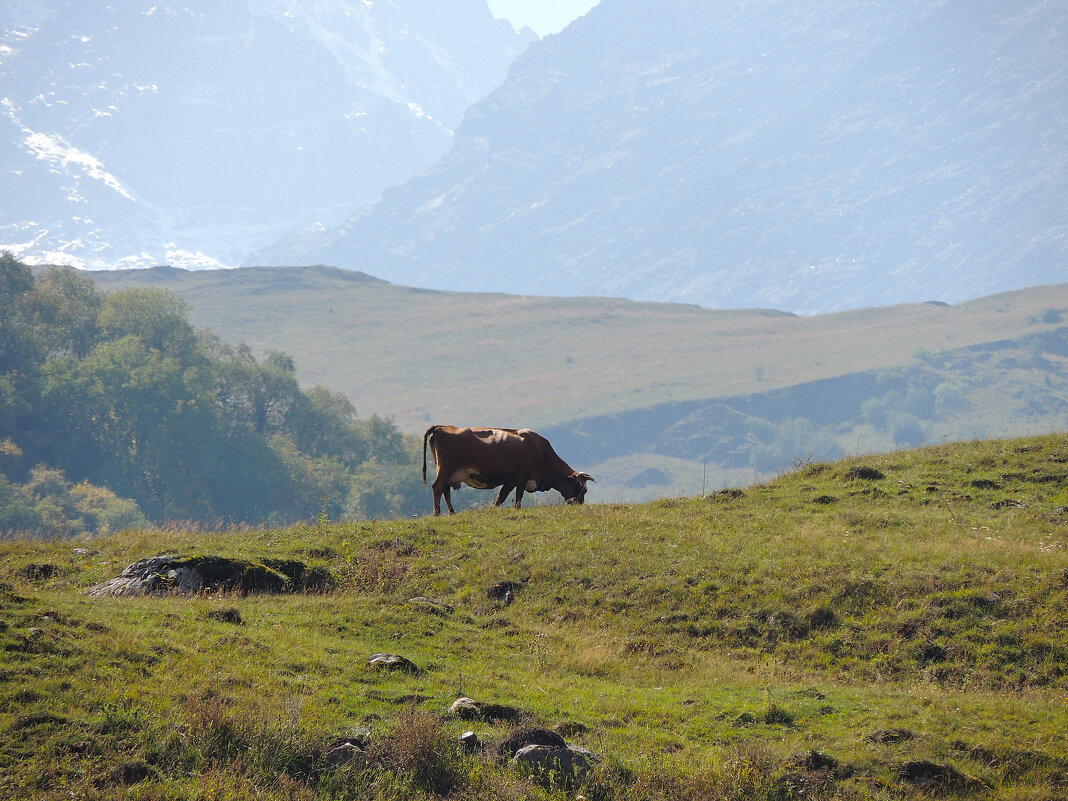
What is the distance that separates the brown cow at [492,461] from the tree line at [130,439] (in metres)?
78.8

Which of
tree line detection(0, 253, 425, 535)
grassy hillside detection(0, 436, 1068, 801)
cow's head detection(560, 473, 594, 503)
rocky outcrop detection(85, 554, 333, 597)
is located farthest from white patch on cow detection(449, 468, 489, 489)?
tree line detection(0, 253, 425, 535)

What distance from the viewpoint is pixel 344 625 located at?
57.0 ft

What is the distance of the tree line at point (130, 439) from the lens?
354ft

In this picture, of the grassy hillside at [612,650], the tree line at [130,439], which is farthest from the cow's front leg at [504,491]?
the tree line at [130,439]

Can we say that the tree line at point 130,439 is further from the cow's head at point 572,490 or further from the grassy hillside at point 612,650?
the grassy hillside at point 612,650

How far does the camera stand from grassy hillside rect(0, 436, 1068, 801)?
1174cm

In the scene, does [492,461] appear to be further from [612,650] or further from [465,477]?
[612,650]

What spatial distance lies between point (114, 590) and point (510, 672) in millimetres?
7214

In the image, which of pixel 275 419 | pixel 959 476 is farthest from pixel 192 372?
pixel 959 476

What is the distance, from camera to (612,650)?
17797 millimetres

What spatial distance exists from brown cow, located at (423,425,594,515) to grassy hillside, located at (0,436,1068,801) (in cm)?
287

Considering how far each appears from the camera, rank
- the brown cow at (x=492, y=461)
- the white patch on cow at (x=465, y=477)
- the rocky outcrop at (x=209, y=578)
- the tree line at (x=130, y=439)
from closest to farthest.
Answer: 1. the rocky outcrop at (x=209, y=578)
2. the brown cow at (x=492, y=461)
3. the white patch on cow at (x=465, y=477)
4. the tree line at (x=130, y=439)

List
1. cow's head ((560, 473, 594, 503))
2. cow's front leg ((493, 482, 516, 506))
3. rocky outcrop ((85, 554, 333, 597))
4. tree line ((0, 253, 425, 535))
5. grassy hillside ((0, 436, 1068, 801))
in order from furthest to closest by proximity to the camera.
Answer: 1. tree line ((0, 253, 425, 535))
2. cow's head ((560, 473, 594, 503))
3. cow's front leg ((493, 482, 516, 506))
4. rocky outcrop ((85, 554, 333, 597))
5. grassy hillside ((0, 436, 1068, 801))

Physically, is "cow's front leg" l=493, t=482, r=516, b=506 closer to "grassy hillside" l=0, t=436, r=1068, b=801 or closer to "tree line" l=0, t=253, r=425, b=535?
"grassy hillside" l=0, t=436, r=1068, b=801
